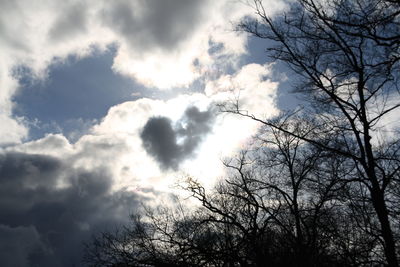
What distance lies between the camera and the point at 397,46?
446 centimetres

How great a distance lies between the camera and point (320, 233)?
26.1ft

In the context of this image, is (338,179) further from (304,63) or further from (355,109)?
(304,63)

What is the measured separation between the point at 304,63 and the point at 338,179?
9.03 ft

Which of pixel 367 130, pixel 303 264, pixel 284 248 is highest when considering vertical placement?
pixel 367 130

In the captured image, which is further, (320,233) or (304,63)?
(320,233)

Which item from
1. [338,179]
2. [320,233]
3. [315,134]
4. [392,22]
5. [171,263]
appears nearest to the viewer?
[392,22]

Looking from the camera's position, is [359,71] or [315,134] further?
[315,134]

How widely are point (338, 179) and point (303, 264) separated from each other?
203cm

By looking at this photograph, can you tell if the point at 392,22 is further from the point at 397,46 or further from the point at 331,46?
the point at 331,46

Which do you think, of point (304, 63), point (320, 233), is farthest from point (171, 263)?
point (304, 63)

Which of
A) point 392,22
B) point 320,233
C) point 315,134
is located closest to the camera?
point 392,22

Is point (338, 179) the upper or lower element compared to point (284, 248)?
upper

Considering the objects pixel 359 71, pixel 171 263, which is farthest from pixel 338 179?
pixel 171 263

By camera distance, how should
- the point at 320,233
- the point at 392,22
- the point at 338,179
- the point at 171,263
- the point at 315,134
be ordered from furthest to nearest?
the point at 320,233 < the point at 315,134 < the point at 338,179 < the point at 171,263 < the point at 392,22
